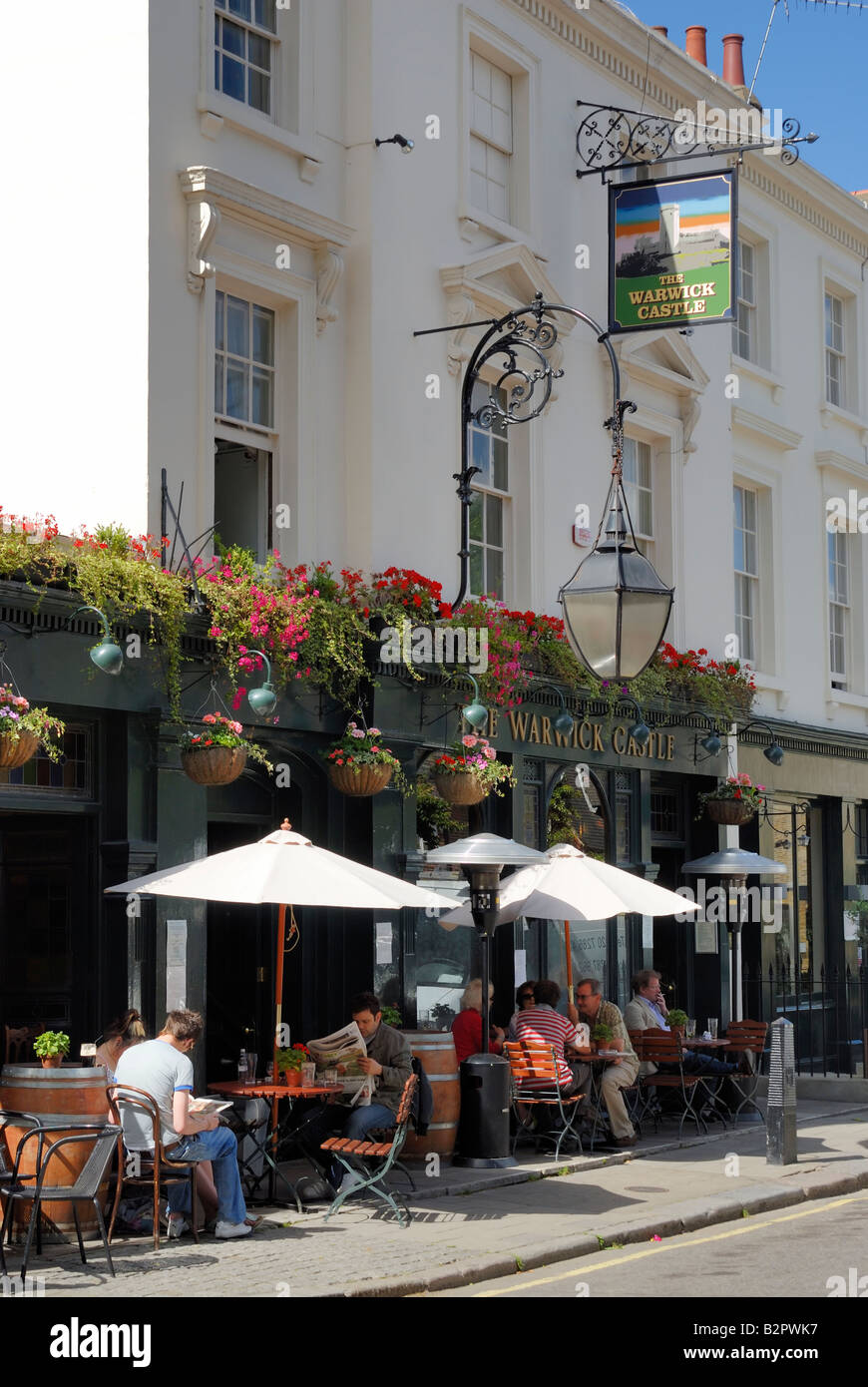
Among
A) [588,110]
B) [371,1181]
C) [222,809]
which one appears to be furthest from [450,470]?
[371,1181]

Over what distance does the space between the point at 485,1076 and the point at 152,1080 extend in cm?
366

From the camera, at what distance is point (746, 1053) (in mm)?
16984

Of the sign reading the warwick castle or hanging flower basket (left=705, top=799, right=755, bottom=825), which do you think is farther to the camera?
hanging flower basket (left=705, top=799, right=755, bottom=825)

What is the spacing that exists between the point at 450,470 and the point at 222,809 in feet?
12.9

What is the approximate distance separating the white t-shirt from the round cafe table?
96cm

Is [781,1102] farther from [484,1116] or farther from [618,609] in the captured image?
[618,609]

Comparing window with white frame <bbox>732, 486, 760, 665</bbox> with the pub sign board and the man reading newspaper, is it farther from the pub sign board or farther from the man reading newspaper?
the man reading newspaper

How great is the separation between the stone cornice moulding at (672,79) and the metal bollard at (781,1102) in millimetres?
10155

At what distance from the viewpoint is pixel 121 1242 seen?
10.2m

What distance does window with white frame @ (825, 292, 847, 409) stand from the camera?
24.3 metres

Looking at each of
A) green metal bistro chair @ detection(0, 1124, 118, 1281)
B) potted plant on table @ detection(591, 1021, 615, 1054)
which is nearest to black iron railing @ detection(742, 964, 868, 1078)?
potted plant on table @ detection(591, 1021, 615, 1054)

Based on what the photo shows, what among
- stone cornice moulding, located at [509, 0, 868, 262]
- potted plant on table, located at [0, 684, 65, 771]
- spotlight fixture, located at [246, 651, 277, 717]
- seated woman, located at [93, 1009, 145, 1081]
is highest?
stone cornice moulding, located at [509, 0, 868, 262]

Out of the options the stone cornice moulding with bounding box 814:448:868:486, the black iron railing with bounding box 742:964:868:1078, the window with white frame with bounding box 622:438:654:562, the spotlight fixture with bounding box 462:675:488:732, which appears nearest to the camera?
the spotlight fixture with bounding box 462:675:488:732

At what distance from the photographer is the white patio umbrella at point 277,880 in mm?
10653
